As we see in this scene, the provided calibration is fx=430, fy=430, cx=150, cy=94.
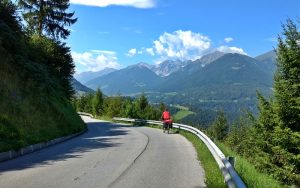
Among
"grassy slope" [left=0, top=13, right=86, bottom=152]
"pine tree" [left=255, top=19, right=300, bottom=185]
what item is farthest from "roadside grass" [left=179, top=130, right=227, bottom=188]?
"grassy slope" [left=0, top=13, right=86, bottom=152]

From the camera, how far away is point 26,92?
2438 cm

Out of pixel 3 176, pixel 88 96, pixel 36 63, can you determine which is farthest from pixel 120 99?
pixel 3 176

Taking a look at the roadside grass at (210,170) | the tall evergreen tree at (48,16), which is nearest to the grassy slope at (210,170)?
the roadside grass at (210,170)

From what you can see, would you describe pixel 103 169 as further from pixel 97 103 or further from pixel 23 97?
pixel 97 103

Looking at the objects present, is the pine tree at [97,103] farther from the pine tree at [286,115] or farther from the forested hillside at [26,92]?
the pine tree at [286,115]

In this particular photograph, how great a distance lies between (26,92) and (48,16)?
20034mm

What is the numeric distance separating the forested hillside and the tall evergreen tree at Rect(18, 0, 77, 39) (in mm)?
4575

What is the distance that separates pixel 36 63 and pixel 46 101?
4.30 m

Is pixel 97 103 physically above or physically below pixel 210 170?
above

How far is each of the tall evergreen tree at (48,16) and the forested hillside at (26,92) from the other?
458 cm

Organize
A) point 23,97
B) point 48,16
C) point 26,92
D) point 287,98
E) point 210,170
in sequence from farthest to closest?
point 48,16 < point 26,92 < point 23,97 < point 287,98 < point 210,170

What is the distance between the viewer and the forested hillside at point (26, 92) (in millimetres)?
18280

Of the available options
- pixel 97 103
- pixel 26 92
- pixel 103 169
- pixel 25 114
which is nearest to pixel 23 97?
pixel 26 92

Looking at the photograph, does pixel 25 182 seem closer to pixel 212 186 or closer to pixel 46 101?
pixel 212 186
